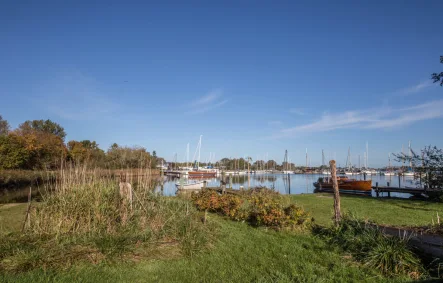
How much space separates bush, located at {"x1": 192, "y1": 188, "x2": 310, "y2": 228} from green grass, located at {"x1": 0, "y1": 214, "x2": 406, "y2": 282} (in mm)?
1399

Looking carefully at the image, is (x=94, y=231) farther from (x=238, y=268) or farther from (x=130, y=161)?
(x=130, y=161)

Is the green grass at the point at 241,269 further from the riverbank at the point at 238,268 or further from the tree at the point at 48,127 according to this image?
the tree at the point at 48,127

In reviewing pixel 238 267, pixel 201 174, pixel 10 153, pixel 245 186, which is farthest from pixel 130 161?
pixel 201 174

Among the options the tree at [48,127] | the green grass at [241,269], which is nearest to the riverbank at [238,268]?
the green grass at [241,269]

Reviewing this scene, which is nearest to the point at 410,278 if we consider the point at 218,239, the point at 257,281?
the point at 257,281

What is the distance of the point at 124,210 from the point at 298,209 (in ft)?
17.9

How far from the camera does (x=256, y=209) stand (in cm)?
977

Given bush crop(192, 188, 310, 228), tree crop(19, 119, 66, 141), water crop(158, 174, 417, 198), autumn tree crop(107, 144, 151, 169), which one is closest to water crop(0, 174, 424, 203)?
water crop(158, 174, 417, 198)

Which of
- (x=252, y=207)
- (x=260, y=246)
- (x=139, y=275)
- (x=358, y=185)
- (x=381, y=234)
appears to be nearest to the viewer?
(x=139, y=275)

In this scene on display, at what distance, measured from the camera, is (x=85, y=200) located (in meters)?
7.53

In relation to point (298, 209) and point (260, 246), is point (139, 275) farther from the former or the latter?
point (298, 209)

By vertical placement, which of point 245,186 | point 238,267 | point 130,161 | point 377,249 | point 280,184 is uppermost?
point 130,161

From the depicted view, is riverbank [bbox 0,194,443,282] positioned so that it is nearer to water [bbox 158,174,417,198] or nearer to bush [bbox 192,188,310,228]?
bush [bbox 192,188,310,228]

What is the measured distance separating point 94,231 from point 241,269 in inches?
156
